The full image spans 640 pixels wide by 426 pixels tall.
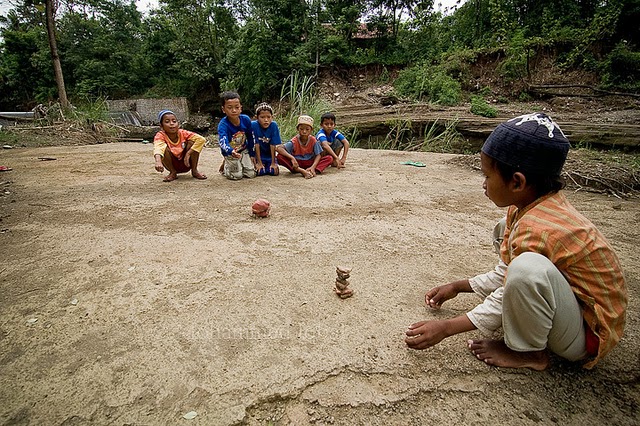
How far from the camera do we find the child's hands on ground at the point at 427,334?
1212mm

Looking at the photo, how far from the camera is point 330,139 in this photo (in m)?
4.98

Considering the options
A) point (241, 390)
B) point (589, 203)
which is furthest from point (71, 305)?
point (589, 203)

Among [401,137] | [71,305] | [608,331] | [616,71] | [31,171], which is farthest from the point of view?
[616,71]

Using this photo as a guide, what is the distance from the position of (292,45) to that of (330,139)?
483 inches

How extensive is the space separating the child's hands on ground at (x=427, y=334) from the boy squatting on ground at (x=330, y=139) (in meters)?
3.73

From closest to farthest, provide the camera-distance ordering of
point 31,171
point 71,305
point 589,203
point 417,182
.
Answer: point 71,305, point 589,203, point 417,182, point 31,171

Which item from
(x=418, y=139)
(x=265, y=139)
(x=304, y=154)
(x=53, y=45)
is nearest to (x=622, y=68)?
(x=418, y=139)

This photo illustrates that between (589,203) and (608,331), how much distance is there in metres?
2.77

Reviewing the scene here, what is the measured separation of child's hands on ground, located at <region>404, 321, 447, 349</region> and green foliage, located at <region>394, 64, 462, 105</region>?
996 cm

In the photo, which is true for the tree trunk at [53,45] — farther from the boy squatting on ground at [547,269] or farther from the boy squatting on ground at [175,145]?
the boy squatting on ground at [547,269]

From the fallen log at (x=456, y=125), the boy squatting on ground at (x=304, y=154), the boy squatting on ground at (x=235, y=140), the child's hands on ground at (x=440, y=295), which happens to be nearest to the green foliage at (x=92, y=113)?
the fallen log at (x=456, y=125)

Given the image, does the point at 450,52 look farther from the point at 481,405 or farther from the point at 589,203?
the point at 481,405

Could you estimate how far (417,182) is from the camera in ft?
13.2

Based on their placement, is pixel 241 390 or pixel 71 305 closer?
pixel 241 390
